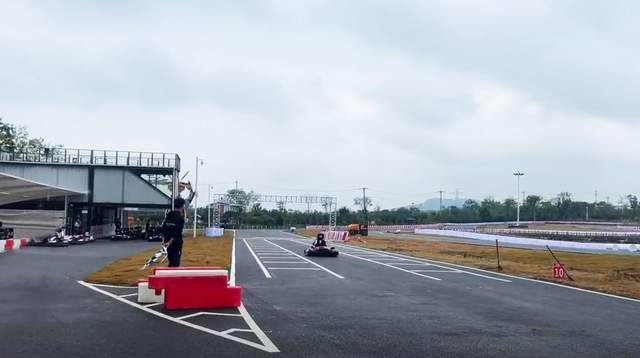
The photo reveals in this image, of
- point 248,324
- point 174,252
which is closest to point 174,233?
point 174,252

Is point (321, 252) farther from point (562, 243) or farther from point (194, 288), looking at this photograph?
point (562, 243)

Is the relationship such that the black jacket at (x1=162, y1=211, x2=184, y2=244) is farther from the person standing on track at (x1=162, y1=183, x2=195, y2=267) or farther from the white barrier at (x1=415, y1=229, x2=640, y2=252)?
the white barrier at (x1=415, y1=229, x2=640, y2=252)

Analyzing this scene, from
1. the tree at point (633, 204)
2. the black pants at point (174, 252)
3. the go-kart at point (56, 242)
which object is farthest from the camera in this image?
the tree at point (633, 204)

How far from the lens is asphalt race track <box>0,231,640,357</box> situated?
754cm

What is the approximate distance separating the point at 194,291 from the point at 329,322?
8.80ft

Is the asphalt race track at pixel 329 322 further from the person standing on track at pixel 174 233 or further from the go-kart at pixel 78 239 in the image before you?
the go-kart at pixel 78 239

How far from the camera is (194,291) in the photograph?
10781mm

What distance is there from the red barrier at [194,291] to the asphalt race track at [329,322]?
1.18 ft

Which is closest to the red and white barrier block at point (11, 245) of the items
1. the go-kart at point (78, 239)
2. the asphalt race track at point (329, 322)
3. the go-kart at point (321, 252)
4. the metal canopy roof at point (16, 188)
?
the metal canopy roof at point (16, 188)

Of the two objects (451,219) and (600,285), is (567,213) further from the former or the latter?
(600,285)

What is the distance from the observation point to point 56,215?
49.0 m

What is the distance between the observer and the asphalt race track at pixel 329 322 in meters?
7.54

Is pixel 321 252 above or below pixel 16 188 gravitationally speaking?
below

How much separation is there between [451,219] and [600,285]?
5069 inches
